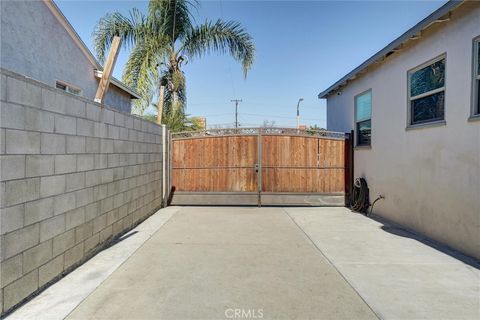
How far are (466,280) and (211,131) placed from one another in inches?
258

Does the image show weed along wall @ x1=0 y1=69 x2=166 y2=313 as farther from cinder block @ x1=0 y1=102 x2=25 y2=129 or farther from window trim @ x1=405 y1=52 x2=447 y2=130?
window trim @ x1=405 y1=52 x2=447 y2=130

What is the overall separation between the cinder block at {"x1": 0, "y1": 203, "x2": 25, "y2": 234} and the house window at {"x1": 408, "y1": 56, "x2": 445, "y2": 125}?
227 inches

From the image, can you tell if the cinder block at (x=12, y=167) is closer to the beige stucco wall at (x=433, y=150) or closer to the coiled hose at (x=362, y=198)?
the beige stucco wall at (x=433, y=150)

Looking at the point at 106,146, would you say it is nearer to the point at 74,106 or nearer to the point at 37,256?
the point at 74,106

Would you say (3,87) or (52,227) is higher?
(3,87)

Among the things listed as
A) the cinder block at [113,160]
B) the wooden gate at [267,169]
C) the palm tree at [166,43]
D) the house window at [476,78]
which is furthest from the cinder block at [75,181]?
the palm tree at [166,43]

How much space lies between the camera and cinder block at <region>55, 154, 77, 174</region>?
3.37 metres

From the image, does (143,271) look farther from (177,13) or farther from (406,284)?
(177,13)

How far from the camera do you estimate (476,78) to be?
13.9 feet

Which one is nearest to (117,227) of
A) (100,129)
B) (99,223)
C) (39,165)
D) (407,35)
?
(99,223)

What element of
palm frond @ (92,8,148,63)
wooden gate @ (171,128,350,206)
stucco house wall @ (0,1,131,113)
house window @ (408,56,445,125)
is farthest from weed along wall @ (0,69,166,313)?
palm frond @ (92,8,148,63)

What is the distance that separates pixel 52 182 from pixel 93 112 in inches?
52.9

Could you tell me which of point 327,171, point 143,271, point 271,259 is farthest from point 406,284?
point 327,171

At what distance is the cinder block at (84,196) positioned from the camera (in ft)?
12.6
